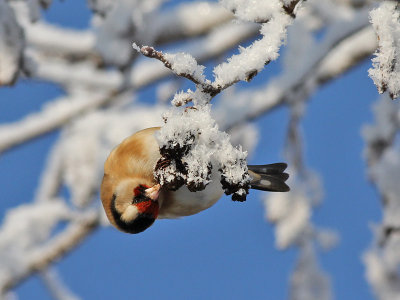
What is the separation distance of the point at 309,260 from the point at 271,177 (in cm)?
129

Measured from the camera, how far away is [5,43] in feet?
6.28

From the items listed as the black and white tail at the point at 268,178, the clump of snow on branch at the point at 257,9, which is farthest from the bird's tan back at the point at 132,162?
the clump of snow on branch at the point at 257,9

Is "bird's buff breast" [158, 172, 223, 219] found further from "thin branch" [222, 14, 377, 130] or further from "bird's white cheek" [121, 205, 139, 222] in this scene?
"thin branch" [222, 14, 377, 130]

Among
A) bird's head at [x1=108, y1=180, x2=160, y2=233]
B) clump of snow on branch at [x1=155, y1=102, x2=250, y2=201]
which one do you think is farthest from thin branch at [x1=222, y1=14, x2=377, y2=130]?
clump of snow on branch at [x1=155, y1=102, x2=250, y2=201]

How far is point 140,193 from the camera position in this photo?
1782 mm

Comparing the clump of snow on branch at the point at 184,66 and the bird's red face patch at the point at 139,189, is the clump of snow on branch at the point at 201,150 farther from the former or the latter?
the bird's red face patch at the point at 139,189

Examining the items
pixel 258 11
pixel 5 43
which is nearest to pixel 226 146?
pixel 258 11

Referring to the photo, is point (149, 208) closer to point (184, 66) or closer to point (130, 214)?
point (130, 214)

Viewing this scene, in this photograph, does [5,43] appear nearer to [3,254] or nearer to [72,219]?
[72,219]

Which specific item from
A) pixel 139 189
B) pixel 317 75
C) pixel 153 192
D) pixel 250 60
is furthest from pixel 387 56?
pixel 317 75

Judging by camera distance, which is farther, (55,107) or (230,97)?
→ (55,107)

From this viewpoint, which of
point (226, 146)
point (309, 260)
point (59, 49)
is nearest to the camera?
point (226, 146)

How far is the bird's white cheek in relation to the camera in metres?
1.74

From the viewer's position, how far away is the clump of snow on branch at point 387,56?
1.08 metres
